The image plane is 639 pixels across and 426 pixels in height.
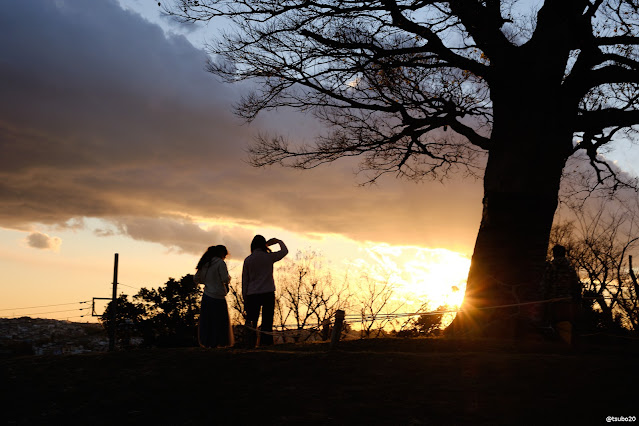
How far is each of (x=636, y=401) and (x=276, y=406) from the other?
11.6 feet

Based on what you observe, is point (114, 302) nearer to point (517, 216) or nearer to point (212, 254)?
point (212, 254)

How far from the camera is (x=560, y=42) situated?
35.2 feet

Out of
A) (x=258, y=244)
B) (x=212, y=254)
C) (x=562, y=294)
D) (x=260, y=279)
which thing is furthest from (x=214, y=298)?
(x=562, y=294)

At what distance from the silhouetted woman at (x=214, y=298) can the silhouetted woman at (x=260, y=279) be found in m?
0.39

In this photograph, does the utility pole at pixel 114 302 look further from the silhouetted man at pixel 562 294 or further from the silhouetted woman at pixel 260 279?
the silhouetted man at pixel 562 294

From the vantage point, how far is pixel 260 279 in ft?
33.9

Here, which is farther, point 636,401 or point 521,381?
point 521,381

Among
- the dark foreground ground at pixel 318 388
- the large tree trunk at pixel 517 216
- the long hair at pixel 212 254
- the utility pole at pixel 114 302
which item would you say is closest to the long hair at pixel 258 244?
the long hair at pixel 212 254

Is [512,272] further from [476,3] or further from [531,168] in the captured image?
[476,3]

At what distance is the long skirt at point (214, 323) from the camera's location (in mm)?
10648

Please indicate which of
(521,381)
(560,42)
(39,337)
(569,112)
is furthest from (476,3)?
(39,337)

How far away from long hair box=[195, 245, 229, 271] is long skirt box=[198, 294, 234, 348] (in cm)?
66

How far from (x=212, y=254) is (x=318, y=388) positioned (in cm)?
436

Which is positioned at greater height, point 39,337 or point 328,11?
point 328,11
